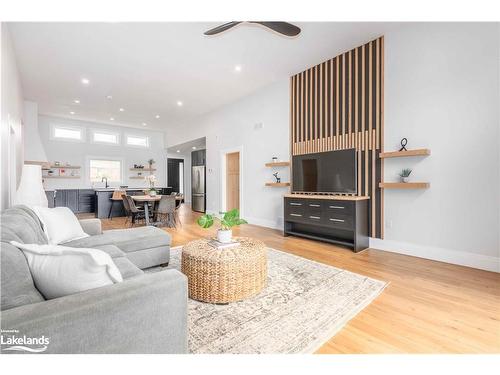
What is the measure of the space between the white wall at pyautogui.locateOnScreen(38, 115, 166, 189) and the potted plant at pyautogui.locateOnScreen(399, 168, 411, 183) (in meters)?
8.97

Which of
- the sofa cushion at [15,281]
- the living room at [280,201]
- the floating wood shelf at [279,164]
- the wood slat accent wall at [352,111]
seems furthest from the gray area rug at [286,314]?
the floating wood shelf at [279,164]

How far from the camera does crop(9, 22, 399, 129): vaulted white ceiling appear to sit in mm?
3455

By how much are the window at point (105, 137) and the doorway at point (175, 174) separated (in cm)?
223

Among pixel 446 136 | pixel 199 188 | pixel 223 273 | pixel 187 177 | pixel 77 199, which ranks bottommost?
pixel 223 273

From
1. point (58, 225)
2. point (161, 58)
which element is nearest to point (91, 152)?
point (161, 58)

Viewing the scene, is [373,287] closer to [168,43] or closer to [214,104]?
[168,43]

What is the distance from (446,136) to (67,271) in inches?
160

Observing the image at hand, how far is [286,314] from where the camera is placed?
1.88 meters

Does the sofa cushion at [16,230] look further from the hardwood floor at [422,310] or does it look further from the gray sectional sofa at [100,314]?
the hardwood floor at [422,310]

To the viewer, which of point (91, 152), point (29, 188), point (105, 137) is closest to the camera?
point (29, 188)

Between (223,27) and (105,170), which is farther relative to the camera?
(105,170)

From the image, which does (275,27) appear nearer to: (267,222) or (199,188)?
(267,222)
